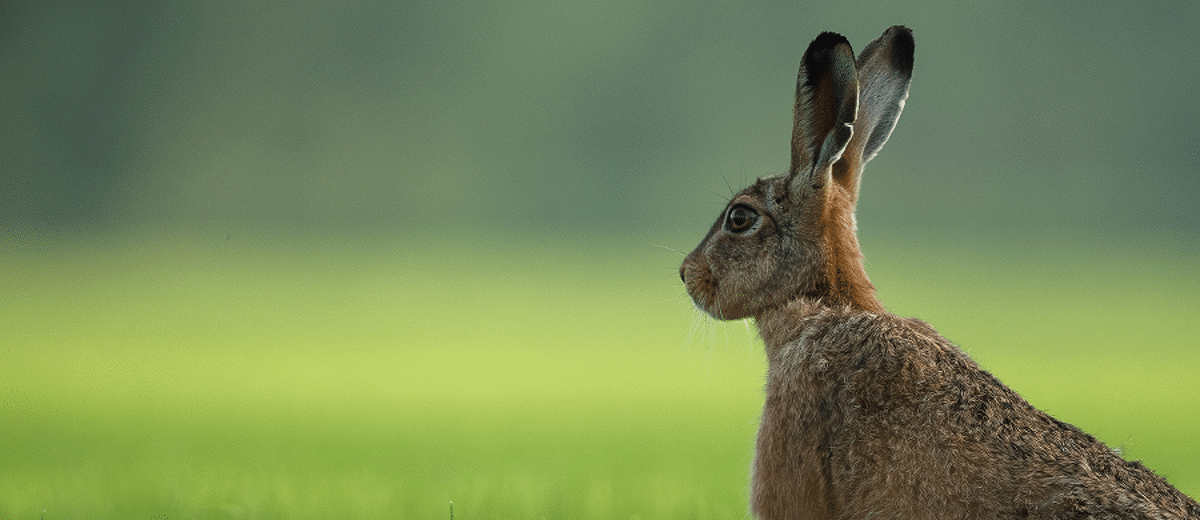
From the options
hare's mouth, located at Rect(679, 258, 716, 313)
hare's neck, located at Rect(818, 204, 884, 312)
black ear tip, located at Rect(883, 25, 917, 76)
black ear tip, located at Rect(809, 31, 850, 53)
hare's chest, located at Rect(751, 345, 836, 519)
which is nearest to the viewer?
hare's chest, located at Rect(751, 345, 836, 519)

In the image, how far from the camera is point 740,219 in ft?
16.1

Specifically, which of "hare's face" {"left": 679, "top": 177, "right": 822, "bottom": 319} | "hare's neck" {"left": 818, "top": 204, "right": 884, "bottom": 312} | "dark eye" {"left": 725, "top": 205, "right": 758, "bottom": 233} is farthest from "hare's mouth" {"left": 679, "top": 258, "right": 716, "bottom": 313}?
"hare's neck" {"left": 818, "top": 204, "right": 884, "bottom": 312}

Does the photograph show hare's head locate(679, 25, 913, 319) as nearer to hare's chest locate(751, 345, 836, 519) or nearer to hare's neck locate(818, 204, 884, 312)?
hare's neck locate(818, 204, 884, 312)

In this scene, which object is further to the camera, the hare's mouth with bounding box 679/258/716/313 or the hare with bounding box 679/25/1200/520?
the hare's mouth with bounding box 679/258/716/313

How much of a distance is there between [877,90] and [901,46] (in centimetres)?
22

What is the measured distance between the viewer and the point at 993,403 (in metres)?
3.88

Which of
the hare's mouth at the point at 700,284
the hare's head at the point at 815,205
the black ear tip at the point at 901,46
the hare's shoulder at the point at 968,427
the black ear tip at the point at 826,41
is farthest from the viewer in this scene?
the hare's mouth at the point at 700,284

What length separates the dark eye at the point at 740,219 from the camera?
487 cm

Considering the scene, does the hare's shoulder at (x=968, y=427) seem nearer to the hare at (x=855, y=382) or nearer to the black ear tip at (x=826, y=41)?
the hare at (x=855, y=382)

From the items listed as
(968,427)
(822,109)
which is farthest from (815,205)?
(968,427)

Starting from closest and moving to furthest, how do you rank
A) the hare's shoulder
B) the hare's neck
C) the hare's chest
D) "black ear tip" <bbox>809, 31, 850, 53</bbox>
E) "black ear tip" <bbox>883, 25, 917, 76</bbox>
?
1. the hare's shoulder
2. the hare's chest
3. "black ear tip" <bbox>809, 31, 850, 53</bbox>
4. the hare's neck
5. "black ear tip" <bbox>883, 25, 917, 76</bbox>

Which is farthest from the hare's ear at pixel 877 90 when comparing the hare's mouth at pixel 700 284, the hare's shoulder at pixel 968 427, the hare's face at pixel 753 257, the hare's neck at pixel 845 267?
the hare's shoulder at pixel 968 427

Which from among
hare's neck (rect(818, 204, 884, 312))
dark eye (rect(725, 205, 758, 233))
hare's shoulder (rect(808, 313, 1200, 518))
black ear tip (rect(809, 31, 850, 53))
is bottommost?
hare's shoulder (rect(808, 313, 1200, 518))

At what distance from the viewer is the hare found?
3619mm
